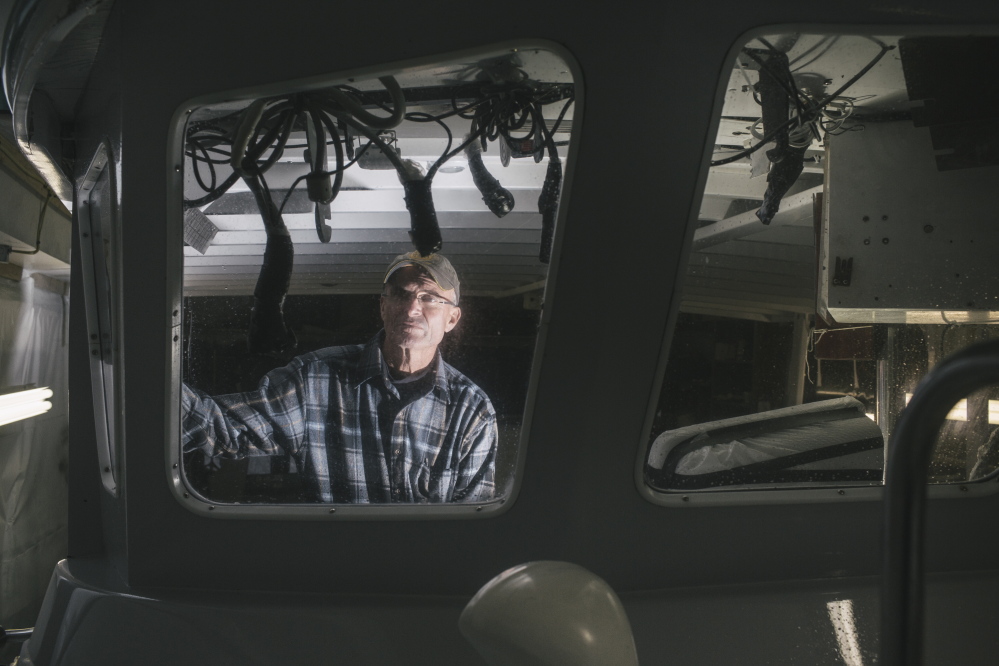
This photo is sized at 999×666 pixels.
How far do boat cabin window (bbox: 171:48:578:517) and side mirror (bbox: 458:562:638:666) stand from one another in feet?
2.66

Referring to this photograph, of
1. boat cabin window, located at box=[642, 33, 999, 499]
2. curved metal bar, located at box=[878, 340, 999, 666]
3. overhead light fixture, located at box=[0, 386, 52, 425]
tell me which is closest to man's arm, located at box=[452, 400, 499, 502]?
boat cabin window, located at box=[642, 33, 999, 499]

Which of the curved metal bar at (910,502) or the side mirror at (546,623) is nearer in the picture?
the curved metal bar at (910,502)

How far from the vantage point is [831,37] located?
1.48 m

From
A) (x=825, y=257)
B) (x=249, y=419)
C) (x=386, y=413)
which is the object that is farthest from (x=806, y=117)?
(x=249, y=419)

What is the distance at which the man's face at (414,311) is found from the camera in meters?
1.65

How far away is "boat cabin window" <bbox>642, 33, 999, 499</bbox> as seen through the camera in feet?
5.09

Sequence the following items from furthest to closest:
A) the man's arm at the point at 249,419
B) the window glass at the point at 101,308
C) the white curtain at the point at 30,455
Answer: the white curtain at the point at 30,455 → the window glass at the point at 101,308 → the man's arm at the point at 249,419

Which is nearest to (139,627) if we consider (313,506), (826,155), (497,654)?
(313,506)

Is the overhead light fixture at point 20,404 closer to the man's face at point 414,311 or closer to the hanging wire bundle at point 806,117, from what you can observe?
the man's face at point 414,311

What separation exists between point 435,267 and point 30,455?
18.3ft

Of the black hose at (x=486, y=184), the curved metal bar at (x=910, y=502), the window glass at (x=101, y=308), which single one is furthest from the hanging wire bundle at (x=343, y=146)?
the curved metal bar at (x=910, y=502)

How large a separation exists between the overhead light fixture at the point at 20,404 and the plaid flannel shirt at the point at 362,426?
2.61 m

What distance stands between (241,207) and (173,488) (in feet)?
2.18

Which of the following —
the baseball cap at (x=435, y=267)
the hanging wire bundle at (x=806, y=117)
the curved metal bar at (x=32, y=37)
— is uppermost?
the curved metal bar at (x=32, y=37)
